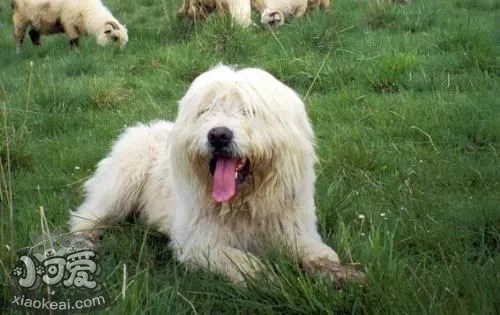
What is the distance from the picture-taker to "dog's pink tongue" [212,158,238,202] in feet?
12.4

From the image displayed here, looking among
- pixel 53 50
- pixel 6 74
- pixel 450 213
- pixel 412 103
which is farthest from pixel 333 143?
pixel 53 50

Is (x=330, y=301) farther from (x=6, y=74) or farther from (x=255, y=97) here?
(x=6, y=74)

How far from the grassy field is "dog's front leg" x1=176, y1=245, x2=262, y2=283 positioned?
0.26 feet

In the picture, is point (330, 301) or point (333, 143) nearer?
point (330, 301)

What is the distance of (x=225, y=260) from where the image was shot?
3.80 meters

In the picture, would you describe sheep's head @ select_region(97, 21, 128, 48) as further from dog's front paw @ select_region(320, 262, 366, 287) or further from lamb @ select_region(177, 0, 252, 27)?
dog's front paw @ select_region(320, 262, 366, 287)

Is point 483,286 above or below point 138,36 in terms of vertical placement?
above

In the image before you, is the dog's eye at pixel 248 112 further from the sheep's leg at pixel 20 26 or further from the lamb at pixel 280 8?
the sheep's leg at pixel 20 26

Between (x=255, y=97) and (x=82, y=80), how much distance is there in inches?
191

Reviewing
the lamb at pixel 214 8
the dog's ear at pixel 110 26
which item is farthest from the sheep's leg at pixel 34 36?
the lamb at pixel 214 8

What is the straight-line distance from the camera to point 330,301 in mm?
3082

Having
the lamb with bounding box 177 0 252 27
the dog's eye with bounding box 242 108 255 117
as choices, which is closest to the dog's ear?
the lamb with bounding box 177 0 252 27

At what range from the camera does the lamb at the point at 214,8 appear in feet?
33.6

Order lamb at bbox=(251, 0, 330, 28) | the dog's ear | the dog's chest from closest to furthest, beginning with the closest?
1. the dog's chest
2. lamb at bbox=(251, 0, 330, 28)
3. the dog's ear
